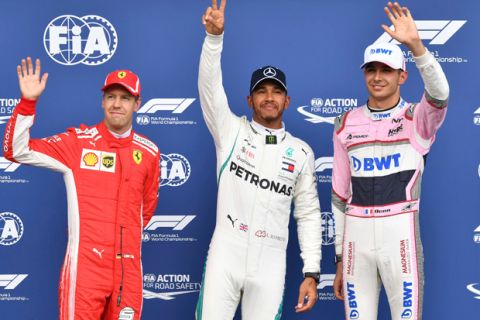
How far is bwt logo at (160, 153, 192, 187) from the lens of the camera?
13.0 feet

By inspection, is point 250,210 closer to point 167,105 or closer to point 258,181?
point 258,181

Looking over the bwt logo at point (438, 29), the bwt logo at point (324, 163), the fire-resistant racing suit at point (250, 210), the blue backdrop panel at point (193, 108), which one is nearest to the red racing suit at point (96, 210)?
the fire-resistant racing suit at point (250, 210)

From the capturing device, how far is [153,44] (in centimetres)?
396

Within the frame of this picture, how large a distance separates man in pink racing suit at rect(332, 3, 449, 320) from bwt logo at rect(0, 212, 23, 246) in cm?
187

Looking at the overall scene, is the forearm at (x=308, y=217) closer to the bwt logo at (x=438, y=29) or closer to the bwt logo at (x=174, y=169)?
the bwt logo at (x=174, y=169)

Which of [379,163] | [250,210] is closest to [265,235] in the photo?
[250,210]

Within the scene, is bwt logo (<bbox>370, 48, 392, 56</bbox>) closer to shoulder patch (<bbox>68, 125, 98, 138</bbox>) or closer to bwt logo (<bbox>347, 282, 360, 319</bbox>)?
bwt logo (<bbox>347, 282, 360, 319</bbox>)

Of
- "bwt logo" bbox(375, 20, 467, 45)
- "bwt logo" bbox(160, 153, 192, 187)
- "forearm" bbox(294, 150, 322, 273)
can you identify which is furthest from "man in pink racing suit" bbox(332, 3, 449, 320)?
"bwt logo" bbox(160, 153, 192, 187)

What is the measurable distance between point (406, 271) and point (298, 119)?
1212 millimetres

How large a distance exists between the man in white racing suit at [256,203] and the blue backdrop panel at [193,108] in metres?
0.55

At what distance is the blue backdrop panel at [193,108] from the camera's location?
394 centimetres

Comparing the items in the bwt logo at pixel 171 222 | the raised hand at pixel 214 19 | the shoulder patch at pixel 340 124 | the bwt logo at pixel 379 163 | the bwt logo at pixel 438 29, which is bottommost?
the bwt logo at pixel 171 222

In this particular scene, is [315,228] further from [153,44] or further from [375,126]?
[153,44]

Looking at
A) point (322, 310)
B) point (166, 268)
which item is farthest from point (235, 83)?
point (322, 310)
